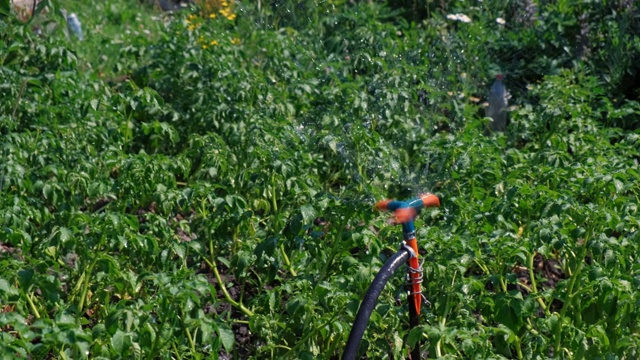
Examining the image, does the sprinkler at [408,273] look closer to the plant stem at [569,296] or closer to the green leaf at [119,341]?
the plant stem at [569,296]

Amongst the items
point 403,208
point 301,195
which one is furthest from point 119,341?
point 301,195

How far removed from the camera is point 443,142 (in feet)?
15.9

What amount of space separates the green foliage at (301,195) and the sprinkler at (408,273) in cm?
7

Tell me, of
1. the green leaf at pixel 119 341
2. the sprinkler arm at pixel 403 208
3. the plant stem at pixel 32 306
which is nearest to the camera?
the green leaf at pixel 119 341

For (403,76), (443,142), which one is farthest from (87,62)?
(443,142)

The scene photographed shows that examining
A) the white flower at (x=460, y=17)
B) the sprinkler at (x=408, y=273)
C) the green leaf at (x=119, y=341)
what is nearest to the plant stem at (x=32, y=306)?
the green leaf at (x=119, y=341)

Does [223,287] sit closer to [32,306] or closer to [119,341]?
[32,306]

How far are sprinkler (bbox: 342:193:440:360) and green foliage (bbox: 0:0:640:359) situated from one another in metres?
0.07

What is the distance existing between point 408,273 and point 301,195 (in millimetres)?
804

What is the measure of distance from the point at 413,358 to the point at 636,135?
1.91m

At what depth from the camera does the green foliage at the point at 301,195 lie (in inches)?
138

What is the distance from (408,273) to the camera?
358 centimetres

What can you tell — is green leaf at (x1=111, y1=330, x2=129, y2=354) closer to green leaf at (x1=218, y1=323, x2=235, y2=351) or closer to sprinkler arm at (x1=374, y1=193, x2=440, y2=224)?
green leaf at (x1=218, y1=323, x2=235, y2=351)

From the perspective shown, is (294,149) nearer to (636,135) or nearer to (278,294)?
(278,294)
